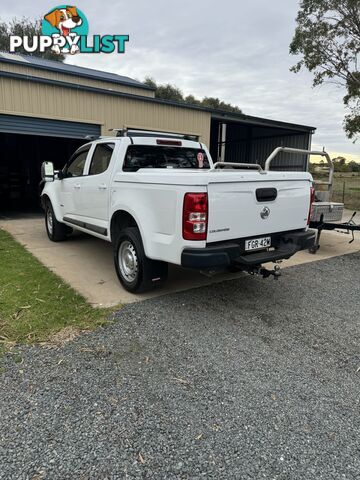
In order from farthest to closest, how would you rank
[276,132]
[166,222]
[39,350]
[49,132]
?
1. [276,132]
2. [49,132]
3. [166,222]
4. [39,350]

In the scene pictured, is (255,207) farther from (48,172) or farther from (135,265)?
(48,172)

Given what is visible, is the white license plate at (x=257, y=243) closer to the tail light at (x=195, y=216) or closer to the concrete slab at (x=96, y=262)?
the tail light at (x=195, y=216)

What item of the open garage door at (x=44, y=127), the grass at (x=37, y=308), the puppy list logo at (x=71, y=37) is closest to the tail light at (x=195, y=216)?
the grass at (x=37, y=308)

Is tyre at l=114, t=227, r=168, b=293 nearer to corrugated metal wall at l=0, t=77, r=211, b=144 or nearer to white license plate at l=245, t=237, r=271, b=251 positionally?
white license plate at l=245, t=237, r=271, b=251

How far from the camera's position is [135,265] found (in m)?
4.51

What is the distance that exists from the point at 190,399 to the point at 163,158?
12.4 feet

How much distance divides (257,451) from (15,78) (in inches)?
424

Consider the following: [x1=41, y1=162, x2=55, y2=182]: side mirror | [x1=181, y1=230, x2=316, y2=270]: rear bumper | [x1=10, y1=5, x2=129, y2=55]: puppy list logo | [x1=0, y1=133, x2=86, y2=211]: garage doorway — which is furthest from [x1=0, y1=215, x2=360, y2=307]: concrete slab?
[x1=10, y1=5, x2=129, y2=55]: puppy list logo

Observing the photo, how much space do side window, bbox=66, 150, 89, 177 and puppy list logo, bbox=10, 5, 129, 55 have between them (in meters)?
17.0

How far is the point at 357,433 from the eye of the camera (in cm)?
237

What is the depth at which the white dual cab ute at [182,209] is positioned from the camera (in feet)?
11.8

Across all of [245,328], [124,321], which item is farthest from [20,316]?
[245,328]

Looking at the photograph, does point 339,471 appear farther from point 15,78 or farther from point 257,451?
point 15,78

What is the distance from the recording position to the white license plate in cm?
404
